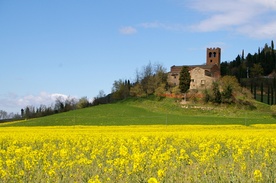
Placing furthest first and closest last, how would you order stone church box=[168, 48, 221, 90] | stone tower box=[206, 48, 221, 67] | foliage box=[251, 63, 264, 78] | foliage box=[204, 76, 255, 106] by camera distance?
foliage box=[251, 63, 264, 78] → stone tower box=[206, 48, 221, 67] → stone church box=[168, 48, 221, 90] → foliage box=[204, 76, 255, 106]

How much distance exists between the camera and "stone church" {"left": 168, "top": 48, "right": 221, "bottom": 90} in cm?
9988

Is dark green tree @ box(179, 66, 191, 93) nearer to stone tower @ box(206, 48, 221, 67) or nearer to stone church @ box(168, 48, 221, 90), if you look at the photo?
stone church @ box(168, 48, 221, 90)

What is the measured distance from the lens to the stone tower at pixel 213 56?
12144cm

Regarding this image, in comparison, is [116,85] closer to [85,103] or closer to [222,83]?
[85,103]

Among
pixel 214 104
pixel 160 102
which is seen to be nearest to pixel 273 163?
pixel 214 104

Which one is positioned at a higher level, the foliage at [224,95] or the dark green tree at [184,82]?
the dark green tree at [184,82]

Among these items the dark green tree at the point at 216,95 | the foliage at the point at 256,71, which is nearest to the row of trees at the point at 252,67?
the foliage at the point at 256,71

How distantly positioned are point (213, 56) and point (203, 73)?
77.8ft

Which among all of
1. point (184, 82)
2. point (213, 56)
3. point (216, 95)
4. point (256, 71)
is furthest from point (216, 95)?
point (256, 71)

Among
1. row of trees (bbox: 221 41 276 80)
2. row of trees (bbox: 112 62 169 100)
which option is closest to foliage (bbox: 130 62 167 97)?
row of trees (bbox: 112 62 169 100)

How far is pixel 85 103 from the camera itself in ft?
380

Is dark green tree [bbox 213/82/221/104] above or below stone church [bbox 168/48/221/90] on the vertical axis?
below

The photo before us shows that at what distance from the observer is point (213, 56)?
403 feet

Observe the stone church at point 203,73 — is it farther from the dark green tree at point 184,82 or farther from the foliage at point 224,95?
the foliage at point 224,95
